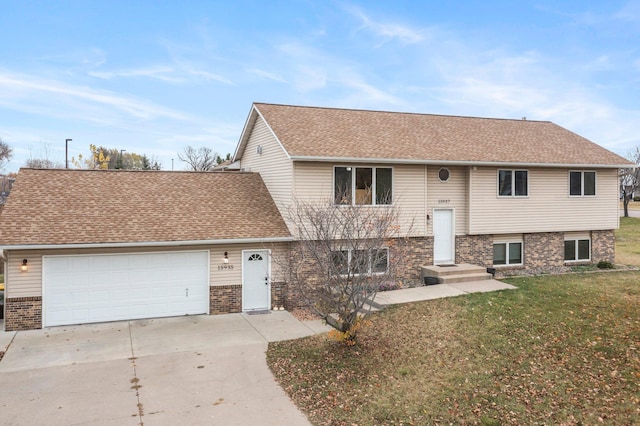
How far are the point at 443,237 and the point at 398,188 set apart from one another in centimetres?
287

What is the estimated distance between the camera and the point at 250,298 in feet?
46.3

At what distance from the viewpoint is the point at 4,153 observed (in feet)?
201

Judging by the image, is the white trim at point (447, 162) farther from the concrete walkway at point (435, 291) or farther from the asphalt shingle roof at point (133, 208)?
the concrete walkway at point (435, 291)

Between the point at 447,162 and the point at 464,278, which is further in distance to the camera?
the point at 447,162

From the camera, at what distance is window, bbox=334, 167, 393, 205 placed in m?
14.6

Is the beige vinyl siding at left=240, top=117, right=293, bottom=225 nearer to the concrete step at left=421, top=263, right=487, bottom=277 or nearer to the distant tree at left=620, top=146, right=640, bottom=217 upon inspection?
the concrete step at left=421, top=263, right=487, bottom=277

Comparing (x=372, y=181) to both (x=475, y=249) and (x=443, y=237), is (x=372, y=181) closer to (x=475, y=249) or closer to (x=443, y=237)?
(x=443, y=237)

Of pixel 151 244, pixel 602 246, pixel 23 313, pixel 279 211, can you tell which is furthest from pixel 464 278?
pixel 23 313

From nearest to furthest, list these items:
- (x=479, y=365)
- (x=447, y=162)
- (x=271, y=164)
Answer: (x=479, y=365), (x=447, y=162), (x=271, y=164)

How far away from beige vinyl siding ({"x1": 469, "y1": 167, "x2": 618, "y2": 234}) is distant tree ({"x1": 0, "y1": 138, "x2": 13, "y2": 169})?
66542 mm

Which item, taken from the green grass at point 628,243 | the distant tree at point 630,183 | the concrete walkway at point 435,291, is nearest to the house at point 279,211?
the concrete walkway at point 435,291

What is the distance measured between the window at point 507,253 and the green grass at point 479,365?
4584 millimetres

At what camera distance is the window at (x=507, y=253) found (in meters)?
17.4

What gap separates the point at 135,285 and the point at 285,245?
15.0 ft
